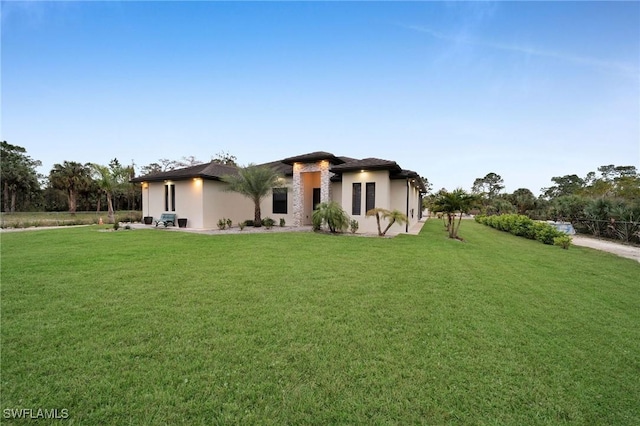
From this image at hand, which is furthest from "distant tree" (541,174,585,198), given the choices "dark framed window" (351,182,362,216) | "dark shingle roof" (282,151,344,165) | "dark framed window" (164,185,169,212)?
"dark framed window" (164,185,169,212)

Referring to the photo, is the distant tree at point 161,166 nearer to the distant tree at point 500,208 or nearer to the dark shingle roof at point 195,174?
the dark shingle roof at point 195,174

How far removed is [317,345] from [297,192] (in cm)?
1457

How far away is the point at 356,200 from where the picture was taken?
15.2 meters

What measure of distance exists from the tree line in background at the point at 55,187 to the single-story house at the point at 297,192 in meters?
15.8

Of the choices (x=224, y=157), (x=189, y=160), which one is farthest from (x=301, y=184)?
(x=189, y=160)

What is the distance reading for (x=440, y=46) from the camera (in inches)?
588

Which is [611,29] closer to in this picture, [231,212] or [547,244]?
[547,244]

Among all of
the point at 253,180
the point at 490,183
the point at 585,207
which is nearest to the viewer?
the point at 253,180

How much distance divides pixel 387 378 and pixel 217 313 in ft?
8.85

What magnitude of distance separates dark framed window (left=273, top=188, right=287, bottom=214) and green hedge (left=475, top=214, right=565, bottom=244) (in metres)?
15.0

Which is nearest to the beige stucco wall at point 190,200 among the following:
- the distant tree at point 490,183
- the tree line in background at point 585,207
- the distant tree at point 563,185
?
the tree line in background at point 585,207

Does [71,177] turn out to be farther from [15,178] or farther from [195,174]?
[195,174]

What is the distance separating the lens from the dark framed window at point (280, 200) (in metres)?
18.9

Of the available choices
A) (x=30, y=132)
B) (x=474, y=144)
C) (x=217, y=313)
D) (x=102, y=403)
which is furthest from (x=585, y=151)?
(x=30, y=132)
